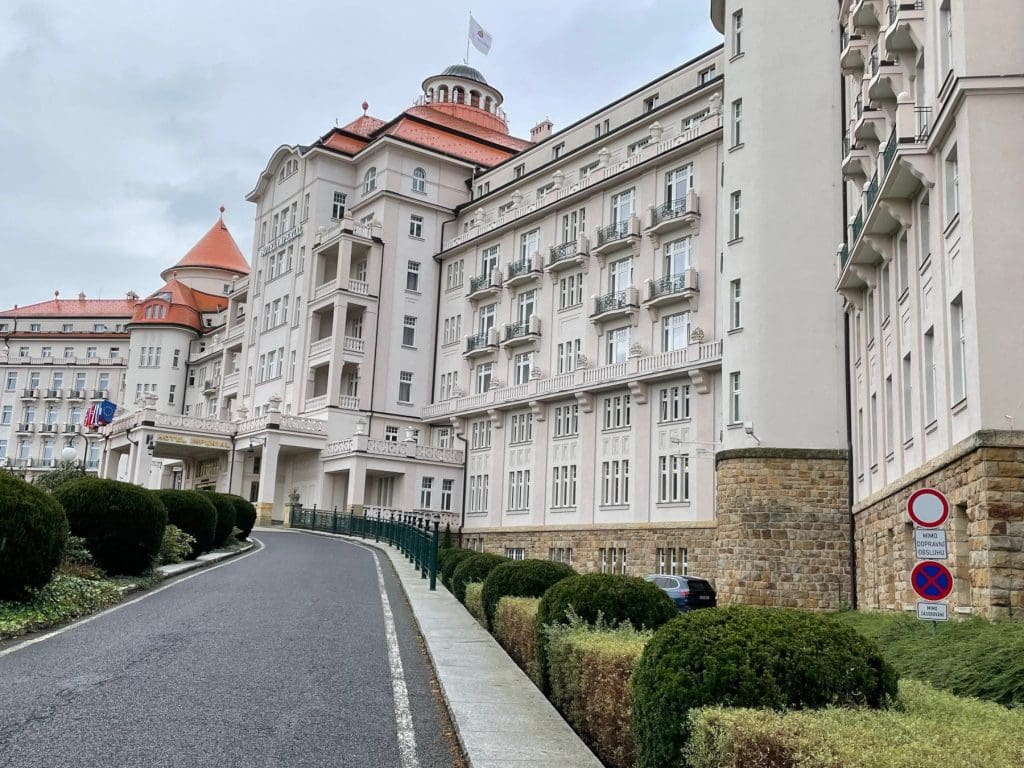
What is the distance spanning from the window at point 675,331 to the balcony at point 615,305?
1.68 m

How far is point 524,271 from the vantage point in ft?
168

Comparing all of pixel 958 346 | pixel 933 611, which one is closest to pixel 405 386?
pixel 958 346

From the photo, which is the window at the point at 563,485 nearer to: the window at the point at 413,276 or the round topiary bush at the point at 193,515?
the window at the point at 413,276

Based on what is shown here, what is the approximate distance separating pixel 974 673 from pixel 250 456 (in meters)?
55.1

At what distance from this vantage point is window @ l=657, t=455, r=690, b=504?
3981cm

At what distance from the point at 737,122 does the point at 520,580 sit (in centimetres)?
2350

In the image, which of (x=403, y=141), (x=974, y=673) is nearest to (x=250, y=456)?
(x=403, y=141)

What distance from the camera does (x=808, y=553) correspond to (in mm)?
26781

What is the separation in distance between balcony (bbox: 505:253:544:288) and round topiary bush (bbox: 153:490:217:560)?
26591 millimetres

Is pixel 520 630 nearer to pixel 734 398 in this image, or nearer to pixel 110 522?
pixel 110 522

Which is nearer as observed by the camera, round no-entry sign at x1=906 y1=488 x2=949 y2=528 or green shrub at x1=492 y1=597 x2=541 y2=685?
round no-entry sign at x1=906 y1=488 x2=949 y2=528

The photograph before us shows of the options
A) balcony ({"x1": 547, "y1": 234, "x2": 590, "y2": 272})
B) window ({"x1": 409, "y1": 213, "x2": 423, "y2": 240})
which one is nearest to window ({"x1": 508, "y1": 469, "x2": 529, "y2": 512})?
balcony ({"x1": 547, "y1": 234, "x2": 590, "y2": 272})

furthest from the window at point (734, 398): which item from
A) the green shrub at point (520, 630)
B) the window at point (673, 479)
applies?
the green shrub at point (520, 630)

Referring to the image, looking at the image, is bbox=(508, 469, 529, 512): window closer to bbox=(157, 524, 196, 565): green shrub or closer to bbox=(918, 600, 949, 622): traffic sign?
bbox=(157, 524, 196, 565): green shrub
